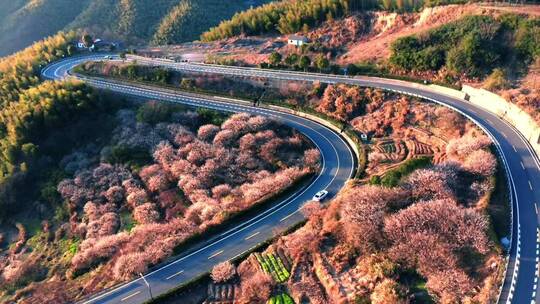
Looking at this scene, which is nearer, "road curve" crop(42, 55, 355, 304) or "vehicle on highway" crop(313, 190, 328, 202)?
"road curve" crop(42, 55, 355, 304)

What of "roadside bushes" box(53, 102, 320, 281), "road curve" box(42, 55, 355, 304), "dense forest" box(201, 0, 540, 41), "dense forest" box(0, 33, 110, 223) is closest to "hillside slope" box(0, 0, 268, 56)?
"dense forest" box(201, 0, 540, 41)

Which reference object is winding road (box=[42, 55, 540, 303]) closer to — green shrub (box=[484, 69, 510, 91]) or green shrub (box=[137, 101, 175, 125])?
green shrub (box=[484, 69, 510, 91])

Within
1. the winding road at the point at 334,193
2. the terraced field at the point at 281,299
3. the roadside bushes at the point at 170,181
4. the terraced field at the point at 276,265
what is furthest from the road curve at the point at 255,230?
the terraced field at the point at 281,299

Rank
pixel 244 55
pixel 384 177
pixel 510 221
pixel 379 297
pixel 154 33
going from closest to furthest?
pixel 379 297 → pixel 510 221 → pixel 384 177 → pixel 244 55 → pixel 154 33

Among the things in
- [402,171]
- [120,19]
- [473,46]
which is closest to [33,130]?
[402,171]

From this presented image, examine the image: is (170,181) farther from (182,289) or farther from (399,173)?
Result: (399,173)

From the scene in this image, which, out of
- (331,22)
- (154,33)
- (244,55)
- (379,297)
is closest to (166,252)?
(379,297)

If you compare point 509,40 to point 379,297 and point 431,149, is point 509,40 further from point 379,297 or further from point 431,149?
point 379,297
